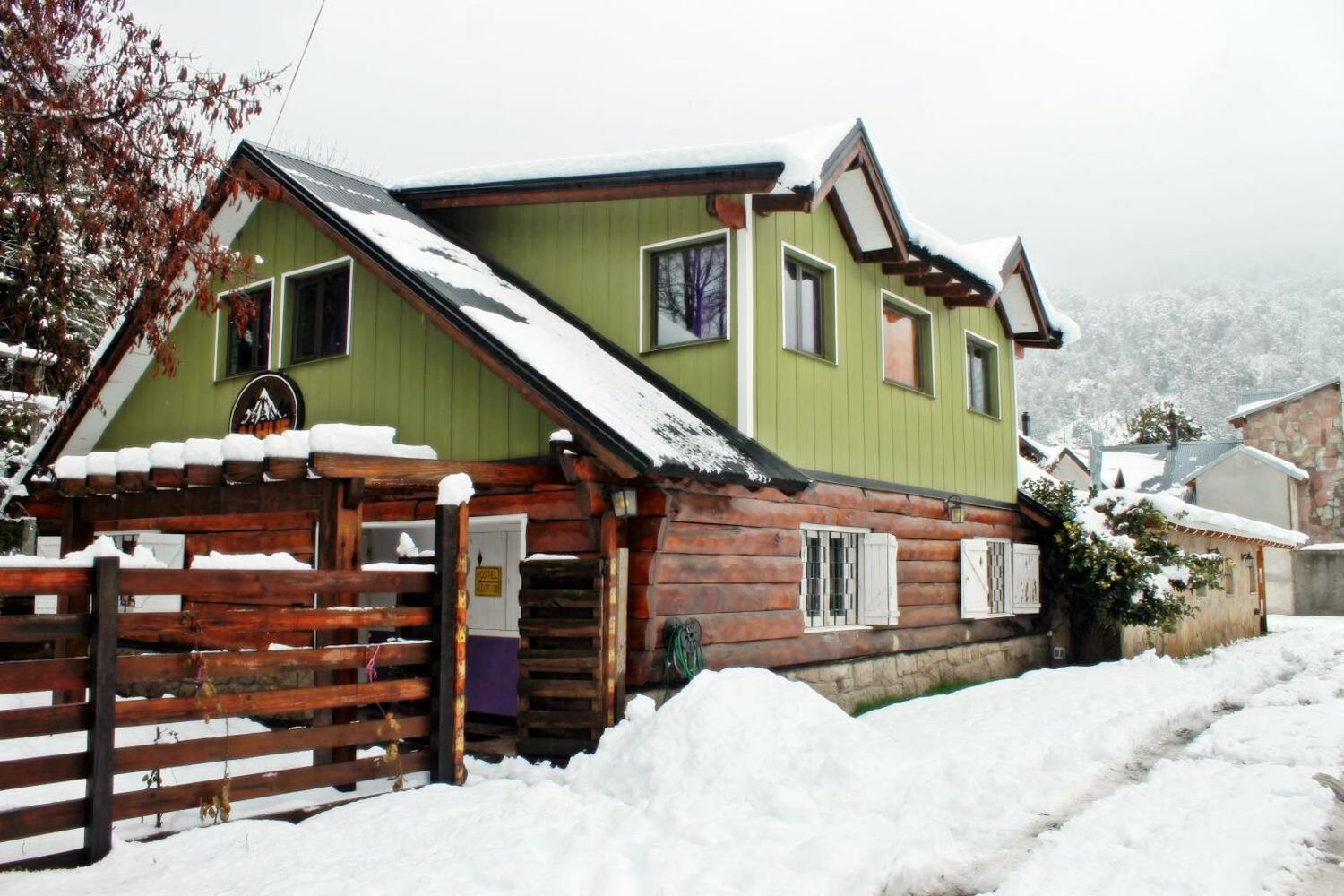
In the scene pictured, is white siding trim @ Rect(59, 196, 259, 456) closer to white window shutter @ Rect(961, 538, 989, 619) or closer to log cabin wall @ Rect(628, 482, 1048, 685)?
log cabin wall @ Rect(628, 482, 1048, 685)

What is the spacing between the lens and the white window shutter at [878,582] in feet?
39.4

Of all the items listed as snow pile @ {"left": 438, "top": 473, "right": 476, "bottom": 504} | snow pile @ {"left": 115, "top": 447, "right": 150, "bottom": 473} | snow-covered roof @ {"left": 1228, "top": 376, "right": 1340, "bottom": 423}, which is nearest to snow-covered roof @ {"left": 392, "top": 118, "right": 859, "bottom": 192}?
snow pile @ {"left": 438, "top": 473, "right": 476, "bottom": 504}

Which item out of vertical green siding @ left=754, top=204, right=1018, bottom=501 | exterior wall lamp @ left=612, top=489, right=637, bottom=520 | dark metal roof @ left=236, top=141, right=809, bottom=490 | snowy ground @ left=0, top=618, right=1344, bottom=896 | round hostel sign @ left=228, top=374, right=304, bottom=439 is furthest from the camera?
round hostel sign @ left=228, top=374, right=304, bottom=439

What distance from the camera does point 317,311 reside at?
1205 cm

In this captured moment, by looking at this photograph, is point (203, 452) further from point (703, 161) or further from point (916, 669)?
point (916, 669)

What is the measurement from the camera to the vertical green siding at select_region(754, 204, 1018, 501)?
35.0 ft

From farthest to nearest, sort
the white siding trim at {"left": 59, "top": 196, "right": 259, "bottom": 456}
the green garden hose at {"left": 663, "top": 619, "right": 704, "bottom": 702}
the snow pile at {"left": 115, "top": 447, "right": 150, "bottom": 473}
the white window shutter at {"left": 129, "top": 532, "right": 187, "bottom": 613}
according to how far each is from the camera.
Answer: the white siding trim at {"left": 59, "top": 196, "right": 259, "bottom": 456} → the white window shutter at {"left": 129, "top": 532, "right": 187, "bottom": 613} → the snow pile at {"left": 115, "top": 447, "right": 150, "bottom": 473} → the green garden hose at {"left": 663, "top": 619, "right": 704, "bottom": 702}

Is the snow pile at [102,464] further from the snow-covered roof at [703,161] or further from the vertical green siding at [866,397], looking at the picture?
the vertical green siding at [866,397]

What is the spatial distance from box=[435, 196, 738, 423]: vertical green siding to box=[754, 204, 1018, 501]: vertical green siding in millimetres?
503

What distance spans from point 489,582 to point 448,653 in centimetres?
337

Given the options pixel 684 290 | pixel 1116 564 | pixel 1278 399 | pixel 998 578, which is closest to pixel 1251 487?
pixel 1278 399

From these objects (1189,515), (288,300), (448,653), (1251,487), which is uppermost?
(288,300)

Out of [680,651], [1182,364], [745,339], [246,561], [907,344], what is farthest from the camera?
[1182,364]

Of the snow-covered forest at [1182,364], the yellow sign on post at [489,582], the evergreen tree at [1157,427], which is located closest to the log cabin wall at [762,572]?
the yellow sign on post at [489,582]
